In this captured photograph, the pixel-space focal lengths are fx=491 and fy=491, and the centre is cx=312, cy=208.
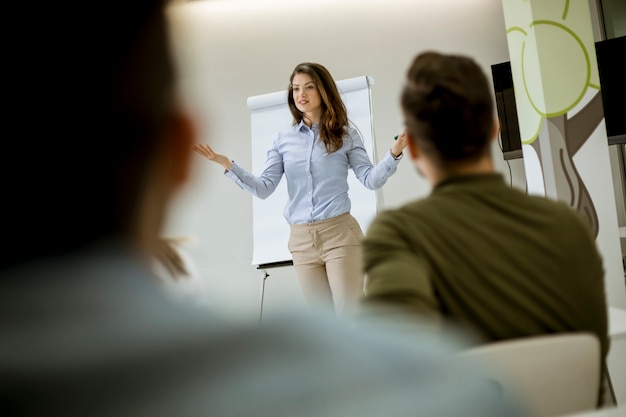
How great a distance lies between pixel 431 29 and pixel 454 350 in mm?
784

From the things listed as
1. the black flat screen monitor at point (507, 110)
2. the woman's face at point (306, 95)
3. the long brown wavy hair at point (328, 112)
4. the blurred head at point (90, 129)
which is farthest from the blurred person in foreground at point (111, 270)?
the black flat screen monitor at point (507, 110)

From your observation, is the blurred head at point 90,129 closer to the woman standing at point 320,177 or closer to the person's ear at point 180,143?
the person's ear at point 180,143

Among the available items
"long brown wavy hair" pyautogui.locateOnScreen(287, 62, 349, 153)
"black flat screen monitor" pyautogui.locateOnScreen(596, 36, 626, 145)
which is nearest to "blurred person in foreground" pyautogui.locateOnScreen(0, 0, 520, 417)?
"long brown wavy hair" pyautogui.locateOnScreen(287, 62, 349, 153)

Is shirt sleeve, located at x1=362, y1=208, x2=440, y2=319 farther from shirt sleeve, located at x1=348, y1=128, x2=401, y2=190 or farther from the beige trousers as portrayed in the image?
the beige trousers

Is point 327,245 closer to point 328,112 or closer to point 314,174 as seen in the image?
point 314,174

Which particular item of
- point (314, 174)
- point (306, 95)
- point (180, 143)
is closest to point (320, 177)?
point (314, 174)

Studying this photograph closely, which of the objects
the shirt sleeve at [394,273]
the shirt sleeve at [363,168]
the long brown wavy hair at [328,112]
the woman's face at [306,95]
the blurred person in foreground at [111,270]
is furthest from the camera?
the woman's face at [306,95]

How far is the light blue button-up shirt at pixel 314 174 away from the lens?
916 mm

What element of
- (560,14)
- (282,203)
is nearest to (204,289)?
(560,14)

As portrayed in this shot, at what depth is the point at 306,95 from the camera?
0.99 meters

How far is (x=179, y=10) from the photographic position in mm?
212

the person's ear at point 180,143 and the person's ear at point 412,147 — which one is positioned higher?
the person's ear at point 412,147

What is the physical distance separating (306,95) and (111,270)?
0.84 metres

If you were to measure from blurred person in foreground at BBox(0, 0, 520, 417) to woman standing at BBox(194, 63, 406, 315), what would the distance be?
0.59 metres
